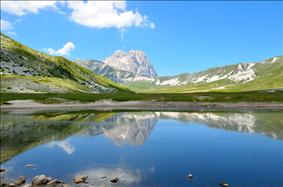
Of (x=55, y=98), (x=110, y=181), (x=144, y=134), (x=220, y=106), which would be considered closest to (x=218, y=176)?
(x=110, y=181)

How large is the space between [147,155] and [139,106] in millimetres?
118248

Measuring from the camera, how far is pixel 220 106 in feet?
498

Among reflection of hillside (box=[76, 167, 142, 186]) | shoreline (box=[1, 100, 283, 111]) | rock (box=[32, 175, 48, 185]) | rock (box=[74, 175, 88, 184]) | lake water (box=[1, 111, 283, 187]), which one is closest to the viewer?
rock (box=[32, 175, 48, 185])

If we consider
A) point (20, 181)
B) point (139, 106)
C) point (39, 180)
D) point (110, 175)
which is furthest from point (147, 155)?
point (139, 106)

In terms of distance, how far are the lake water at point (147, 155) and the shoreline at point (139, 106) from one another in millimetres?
71505

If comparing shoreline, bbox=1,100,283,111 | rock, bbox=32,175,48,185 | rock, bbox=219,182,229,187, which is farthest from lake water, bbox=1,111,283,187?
shoreline, bbox=1,100,283,111

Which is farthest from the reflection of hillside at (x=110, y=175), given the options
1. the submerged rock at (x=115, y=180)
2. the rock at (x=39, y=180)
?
the rock at (x=39, y=180)

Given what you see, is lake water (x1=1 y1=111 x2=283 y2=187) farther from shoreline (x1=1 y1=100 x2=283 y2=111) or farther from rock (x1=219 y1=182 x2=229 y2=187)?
shoreline (x1=1 y1=100 x2=283 y2=111)

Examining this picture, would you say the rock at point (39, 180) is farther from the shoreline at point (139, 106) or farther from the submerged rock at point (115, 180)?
the shoreline at point (139, 106)

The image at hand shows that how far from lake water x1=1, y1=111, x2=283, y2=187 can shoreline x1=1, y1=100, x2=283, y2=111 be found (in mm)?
71505

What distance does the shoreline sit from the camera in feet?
461

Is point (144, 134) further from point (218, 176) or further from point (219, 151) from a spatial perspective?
point (218, 176)

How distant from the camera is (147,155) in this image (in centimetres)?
4391

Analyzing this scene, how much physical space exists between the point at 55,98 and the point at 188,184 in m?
142
